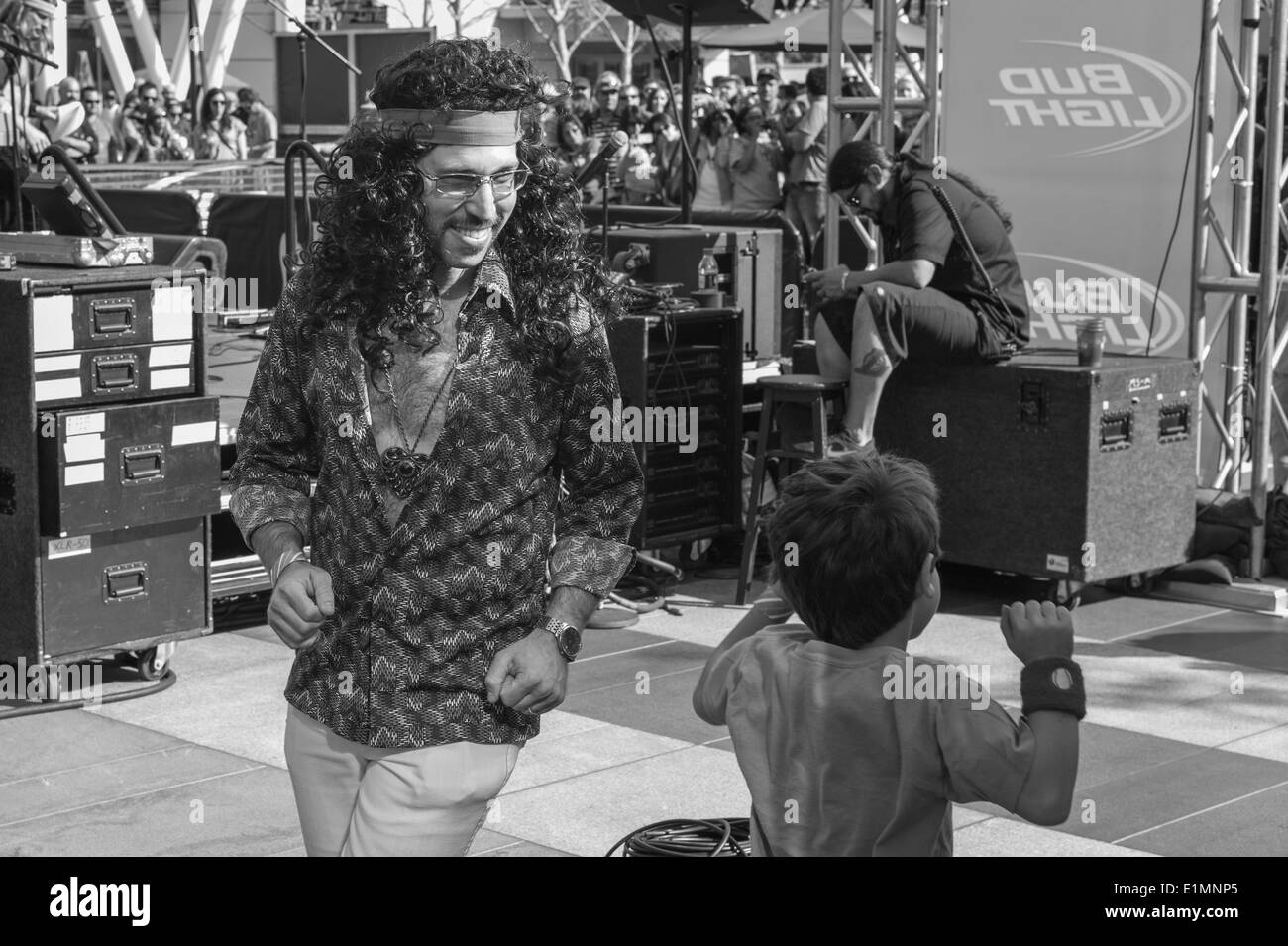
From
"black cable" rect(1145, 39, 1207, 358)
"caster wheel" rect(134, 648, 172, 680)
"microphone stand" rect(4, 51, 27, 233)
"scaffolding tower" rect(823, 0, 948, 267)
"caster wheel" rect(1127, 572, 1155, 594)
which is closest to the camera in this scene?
"caster wheel" rect(134, 648, 172, 680)

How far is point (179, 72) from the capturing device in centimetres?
3881

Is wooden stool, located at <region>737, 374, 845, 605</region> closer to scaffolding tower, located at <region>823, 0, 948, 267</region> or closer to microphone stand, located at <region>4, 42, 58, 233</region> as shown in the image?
scaffolding tower, located at <region>823, 0, 948, 267</region>

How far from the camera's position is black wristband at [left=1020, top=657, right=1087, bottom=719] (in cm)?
238

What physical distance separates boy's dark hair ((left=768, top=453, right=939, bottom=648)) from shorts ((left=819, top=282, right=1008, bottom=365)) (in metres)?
5.02

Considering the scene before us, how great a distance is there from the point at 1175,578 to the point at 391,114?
6.04 m

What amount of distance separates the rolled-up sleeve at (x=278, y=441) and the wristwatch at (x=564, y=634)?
1.32 ft

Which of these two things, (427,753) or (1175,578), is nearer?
(427,753)

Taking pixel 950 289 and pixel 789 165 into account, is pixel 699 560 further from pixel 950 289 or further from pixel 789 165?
pixel 789 165

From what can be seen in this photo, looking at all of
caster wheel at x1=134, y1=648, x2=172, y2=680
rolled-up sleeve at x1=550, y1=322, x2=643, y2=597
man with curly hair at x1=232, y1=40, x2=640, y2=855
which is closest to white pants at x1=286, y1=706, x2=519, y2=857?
man with curly hair at x1=232, y1=40, x2=640, y2=855

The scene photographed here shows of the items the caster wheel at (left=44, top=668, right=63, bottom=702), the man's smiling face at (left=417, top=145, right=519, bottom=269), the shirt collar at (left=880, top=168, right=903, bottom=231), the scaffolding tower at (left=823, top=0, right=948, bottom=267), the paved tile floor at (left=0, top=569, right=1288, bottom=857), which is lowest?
the paved tile floor at (left=0, top=569, right=1288, bottom=857)

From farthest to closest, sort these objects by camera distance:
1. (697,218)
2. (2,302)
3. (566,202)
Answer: (697,218) < (2,302) < (566,202)

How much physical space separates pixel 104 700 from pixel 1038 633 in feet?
14.7

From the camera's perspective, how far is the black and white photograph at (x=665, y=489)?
2.57m
